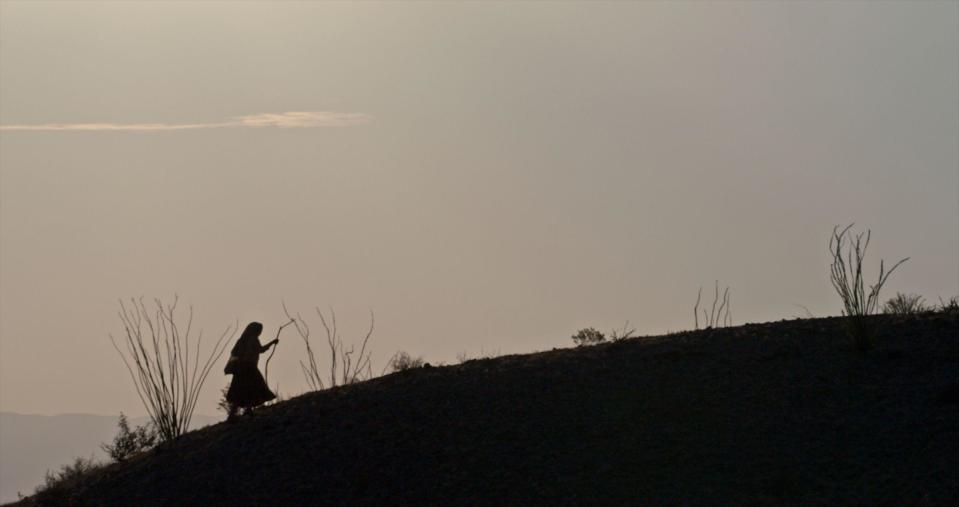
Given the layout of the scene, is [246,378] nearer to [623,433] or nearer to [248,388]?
[248,388]

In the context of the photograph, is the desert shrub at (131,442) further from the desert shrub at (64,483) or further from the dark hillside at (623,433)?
the dark hillside at (623,433)

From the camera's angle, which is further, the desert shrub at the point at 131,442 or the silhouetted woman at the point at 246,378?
the desert shrub at the point at 131,442

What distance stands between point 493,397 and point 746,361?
13.1ft

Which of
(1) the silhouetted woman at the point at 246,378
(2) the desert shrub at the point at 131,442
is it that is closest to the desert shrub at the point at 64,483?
(2) the desert shrub at the point at 131,442

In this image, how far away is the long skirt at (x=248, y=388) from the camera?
28422 millimetres

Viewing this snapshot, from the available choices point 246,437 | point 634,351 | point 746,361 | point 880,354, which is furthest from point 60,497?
point 880,354

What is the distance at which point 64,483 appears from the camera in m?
29.0

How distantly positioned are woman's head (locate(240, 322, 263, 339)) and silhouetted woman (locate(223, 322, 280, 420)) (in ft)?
0.45

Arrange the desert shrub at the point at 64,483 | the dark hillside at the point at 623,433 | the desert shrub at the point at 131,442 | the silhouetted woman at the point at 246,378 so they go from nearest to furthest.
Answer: the dark hillside at the point at 623,433, the desert shrub at the point at 64,483, the silhouetted woman at the point at 246,378, the desert shrub at the point at 131,442

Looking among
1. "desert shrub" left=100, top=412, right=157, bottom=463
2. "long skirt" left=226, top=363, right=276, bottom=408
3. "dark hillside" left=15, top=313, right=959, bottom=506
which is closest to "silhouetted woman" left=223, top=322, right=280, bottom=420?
"long skirt" left=226, top=363, right=276, bottom=408

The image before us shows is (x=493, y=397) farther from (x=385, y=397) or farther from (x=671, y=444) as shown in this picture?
(x=671, y=444)

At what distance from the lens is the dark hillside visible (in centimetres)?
2188

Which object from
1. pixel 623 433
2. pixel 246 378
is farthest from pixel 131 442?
pixel 623 433

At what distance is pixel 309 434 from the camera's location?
25.6 metres
